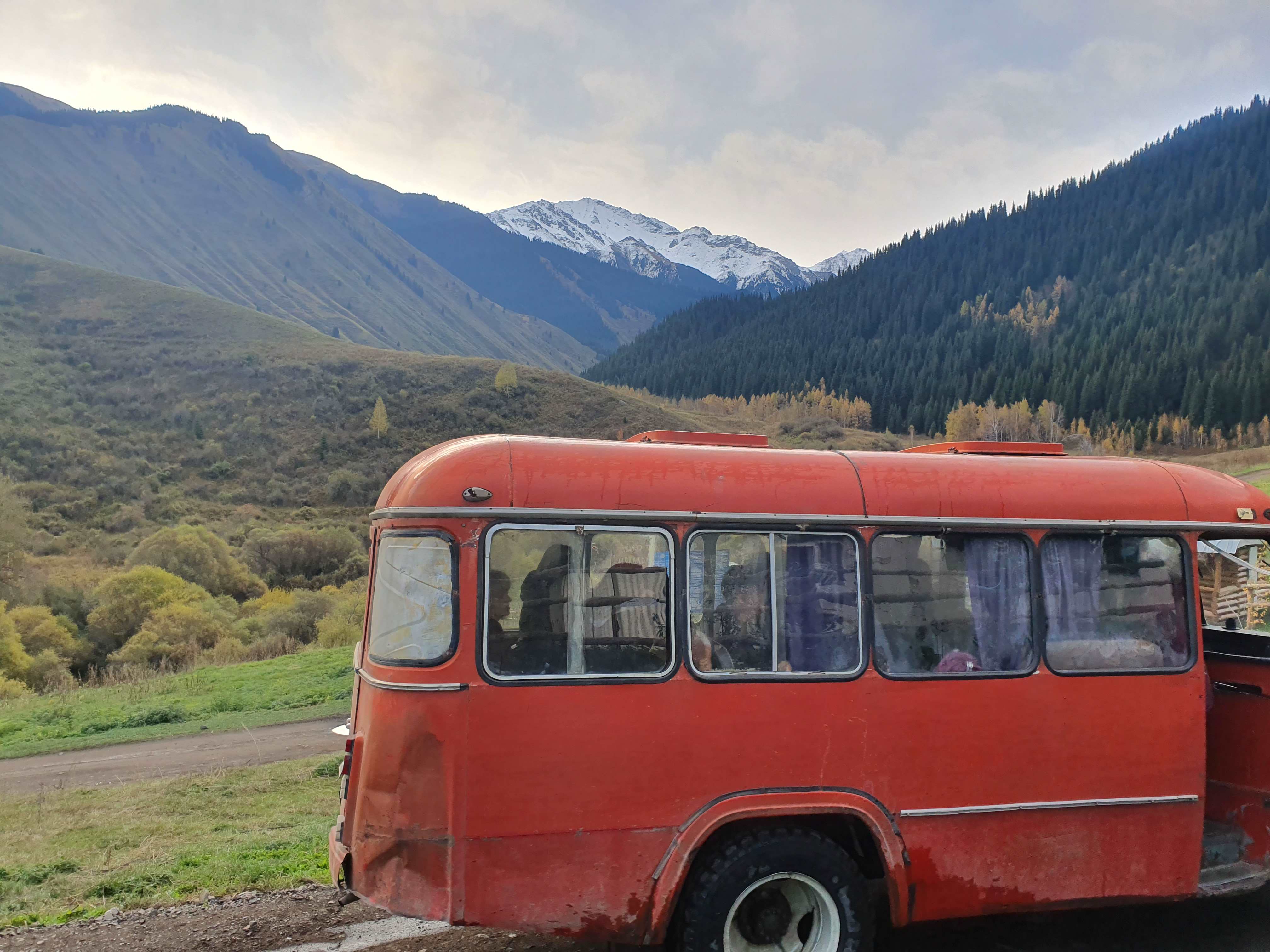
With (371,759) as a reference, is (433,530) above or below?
above

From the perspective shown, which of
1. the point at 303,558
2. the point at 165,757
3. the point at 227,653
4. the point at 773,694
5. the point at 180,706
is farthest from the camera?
the point at 303,558

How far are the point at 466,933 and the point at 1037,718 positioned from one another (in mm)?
3855

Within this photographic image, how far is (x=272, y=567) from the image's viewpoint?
112 feet

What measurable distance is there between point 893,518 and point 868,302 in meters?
166

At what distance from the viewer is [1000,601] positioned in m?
4.89

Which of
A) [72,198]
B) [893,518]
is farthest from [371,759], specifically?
[72,198]

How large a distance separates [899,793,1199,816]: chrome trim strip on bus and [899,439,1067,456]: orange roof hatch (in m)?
2.17

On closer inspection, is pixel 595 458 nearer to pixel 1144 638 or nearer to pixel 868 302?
pixel 1144 638

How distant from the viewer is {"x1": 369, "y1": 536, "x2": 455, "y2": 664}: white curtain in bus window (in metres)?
4.32

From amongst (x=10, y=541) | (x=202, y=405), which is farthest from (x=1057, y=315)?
(x=10, y=541)

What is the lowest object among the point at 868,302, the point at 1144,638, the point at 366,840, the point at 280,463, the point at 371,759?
the point at 366,840

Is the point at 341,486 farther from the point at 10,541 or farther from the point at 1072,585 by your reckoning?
the point at 1072,585

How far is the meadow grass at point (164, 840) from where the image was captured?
6453 millimetres

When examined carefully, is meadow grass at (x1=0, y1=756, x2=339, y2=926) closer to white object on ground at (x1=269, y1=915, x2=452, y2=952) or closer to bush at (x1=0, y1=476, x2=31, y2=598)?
white object on ground at (x1=269, y1=915, x2=452, y2=952)
